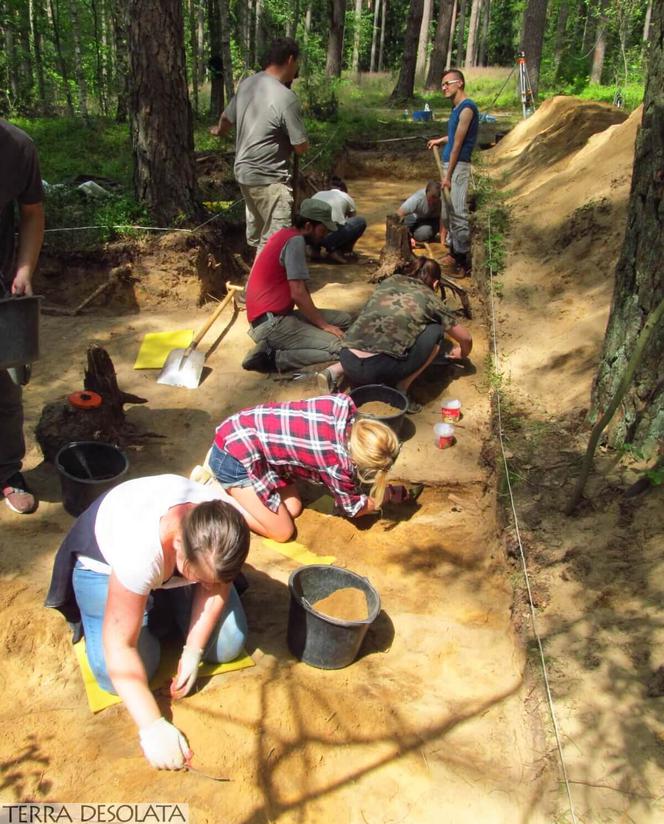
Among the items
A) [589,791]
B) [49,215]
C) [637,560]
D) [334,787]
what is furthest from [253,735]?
[49,215]

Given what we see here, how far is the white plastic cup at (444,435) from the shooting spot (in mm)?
4578

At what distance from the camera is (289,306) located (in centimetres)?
540

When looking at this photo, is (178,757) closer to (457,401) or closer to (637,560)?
(637,560)

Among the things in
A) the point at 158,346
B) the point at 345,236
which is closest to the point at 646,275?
the point at 158,346

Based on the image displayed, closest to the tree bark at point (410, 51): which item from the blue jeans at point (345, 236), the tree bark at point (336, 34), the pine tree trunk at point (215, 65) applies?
the tree bark at point (336, 34)

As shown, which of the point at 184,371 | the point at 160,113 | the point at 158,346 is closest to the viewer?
the point at 184,371

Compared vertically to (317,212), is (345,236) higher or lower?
lower

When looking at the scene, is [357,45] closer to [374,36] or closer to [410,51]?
[374,36]

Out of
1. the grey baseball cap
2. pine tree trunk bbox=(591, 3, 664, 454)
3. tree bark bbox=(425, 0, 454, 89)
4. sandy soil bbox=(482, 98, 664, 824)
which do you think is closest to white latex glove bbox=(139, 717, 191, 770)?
sandy soil bbox=(482, 98, 664, 824)

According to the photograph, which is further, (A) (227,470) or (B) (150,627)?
(A) (227,470)

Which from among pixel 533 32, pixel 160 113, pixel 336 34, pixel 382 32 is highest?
pixel 382 32

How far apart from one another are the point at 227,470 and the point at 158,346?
2.56 metres

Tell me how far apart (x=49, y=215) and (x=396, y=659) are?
19.7 feet

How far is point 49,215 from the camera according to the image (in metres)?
6.80
